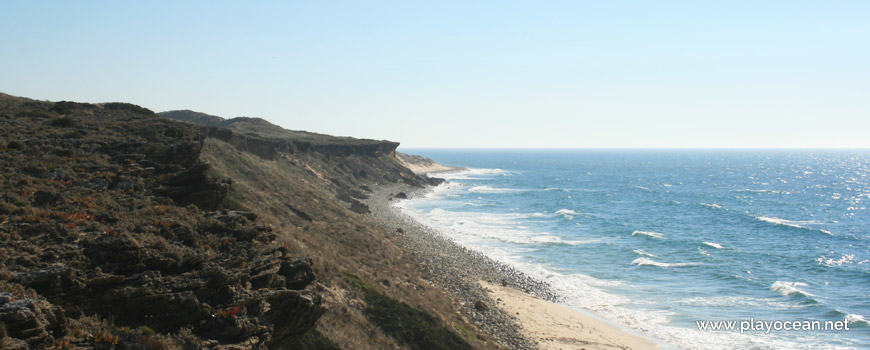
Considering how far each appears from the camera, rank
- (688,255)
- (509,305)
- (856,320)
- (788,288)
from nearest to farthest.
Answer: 1. (856,320)
2. (509,305)
3. (788,288)
4. (688,255)

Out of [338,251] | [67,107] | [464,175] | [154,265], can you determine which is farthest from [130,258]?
[464,175]

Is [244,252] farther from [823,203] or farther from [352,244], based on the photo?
[823,203]

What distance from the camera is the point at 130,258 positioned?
10664mm

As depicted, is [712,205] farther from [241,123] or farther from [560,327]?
[241,123]

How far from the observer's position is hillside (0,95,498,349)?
928 centimetres

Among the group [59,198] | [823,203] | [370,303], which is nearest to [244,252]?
[59,198]

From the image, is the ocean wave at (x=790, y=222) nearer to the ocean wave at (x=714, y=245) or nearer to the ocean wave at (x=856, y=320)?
the ocean wave at (x=714, y=245)

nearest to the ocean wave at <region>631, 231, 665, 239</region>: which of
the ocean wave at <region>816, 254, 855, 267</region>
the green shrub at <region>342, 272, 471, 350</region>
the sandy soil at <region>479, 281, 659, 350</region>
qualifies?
the ocean wave at <region>816, 254, 855, 267</region>

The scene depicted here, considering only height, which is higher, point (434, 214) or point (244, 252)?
point (244, 252)

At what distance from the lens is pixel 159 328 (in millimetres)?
9922

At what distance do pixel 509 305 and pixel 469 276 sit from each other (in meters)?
5.17

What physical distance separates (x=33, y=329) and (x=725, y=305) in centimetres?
3130

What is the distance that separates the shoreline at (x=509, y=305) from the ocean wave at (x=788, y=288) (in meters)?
13.5

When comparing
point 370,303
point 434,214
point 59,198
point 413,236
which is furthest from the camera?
point 434,214
